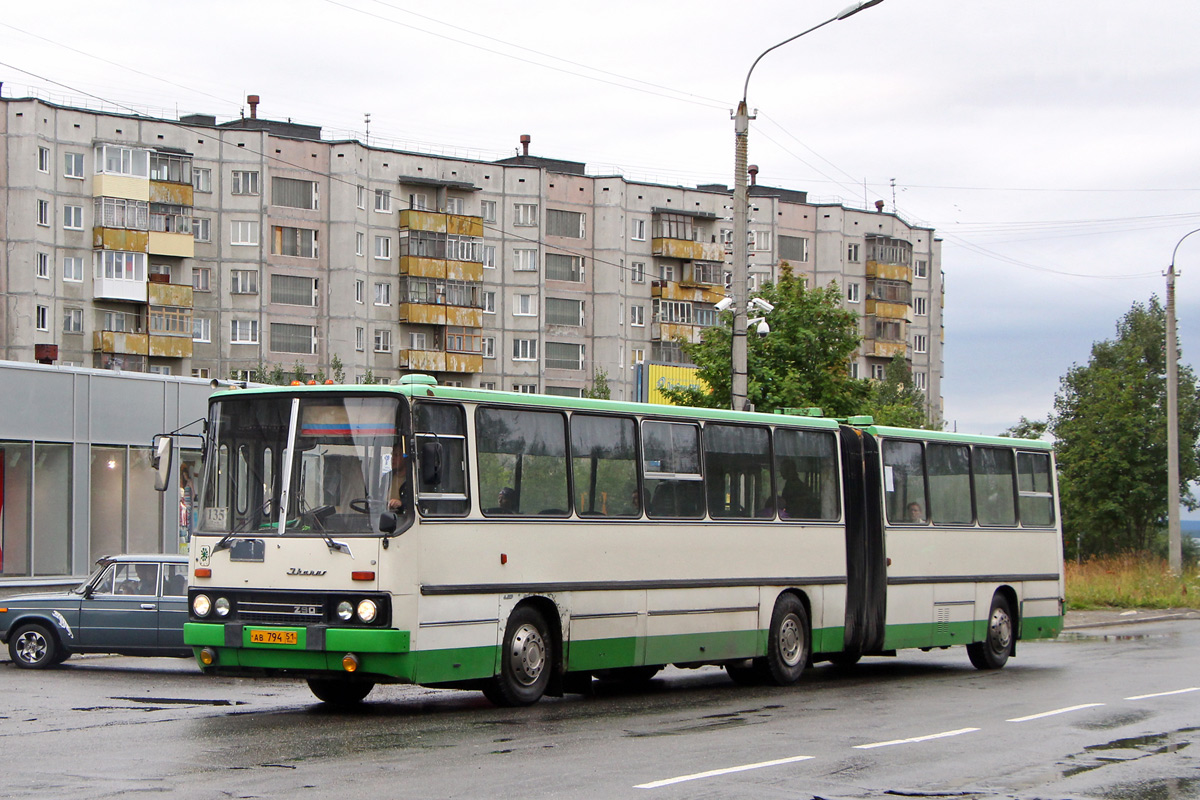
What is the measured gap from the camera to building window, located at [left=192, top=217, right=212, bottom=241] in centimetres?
7181

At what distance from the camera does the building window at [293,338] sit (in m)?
73.4

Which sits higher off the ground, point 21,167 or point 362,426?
point 21,167

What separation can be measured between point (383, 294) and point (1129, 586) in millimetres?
47892

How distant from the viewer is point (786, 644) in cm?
1741

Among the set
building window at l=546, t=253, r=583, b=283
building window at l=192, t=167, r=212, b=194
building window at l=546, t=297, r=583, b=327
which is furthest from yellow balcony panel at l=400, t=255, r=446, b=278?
building window at l=192, t=167, r=212, b=194

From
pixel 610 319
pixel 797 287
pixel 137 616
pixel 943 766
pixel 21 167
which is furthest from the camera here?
pixel 610 319

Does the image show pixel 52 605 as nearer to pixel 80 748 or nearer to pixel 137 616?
pixel 137 616

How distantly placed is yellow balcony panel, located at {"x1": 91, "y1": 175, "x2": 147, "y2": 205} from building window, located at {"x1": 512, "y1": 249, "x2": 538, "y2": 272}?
67.2 feet

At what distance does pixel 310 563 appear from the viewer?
12.8 m

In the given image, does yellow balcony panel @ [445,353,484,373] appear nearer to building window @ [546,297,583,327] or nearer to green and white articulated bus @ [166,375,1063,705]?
building window @ [546,297,583,327]

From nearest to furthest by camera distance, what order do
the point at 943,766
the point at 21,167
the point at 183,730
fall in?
the point at 943,766 → the point at 183,730 → the point at 21,167

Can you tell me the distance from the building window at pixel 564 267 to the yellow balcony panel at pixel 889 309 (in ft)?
67.6

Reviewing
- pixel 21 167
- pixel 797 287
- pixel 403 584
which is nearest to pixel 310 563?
pixel 403 584

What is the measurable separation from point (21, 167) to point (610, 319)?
31767 millimetres
